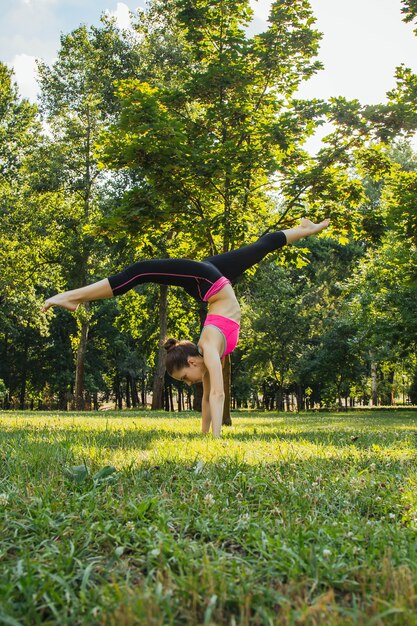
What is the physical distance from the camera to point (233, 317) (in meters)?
6.27

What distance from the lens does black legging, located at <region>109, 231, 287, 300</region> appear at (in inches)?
220

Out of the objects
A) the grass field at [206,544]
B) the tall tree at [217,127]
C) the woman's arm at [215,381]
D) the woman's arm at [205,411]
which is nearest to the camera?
the grass field at [206,544]

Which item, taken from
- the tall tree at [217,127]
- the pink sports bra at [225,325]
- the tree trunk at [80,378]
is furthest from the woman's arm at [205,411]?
the tree trunk at [80,378]

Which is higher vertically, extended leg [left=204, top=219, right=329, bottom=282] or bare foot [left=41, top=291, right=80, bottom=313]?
extended leg [left=204, top=219, right=329, bottom=282]

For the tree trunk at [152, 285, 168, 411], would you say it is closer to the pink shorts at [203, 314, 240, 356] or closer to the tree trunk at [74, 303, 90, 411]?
the tree trunk at [74, 303, 90, 411]

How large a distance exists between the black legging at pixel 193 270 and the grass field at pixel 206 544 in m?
2.49

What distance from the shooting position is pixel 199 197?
1206cm

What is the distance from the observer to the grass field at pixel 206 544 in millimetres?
1421

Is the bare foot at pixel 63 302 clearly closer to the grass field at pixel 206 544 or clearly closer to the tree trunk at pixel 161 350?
the grass field at pixel 206 544

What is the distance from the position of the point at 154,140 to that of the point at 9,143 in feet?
82.1

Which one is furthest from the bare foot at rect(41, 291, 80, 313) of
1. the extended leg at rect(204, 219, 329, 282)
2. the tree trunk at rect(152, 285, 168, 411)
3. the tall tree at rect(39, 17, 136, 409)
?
the tall tree at rect(39, 17, 136, 409)

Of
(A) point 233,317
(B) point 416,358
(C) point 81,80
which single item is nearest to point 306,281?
(B) point 416,358

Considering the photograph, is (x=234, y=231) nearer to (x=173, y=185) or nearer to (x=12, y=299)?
(x=173, y=185)

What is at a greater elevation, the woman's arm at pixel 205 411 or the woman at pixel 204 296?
the woman at pixel 204 296
